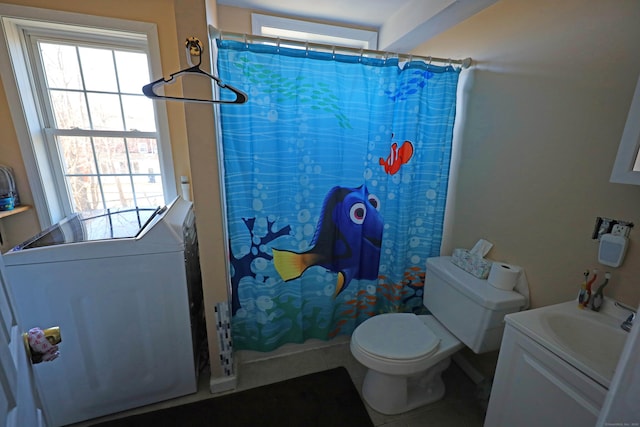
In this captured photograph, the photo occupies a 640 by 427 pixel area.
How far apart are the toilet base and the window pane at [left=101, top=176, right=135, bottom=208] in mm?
2269

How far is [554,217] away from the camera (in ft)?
3.90

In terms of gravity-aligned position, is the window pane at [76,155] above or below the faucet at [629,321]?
above

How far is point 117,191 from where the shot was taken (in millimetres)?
2055

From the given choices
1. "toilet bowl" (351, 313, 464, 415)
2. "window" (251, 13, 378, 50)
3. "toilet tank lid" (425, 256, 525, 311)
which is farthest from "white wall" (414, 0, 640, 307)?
"window" (251, 13, 378, 50)

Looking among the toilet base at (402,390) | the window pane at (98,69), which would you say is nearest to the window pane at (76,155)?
the window pane at (98,69)

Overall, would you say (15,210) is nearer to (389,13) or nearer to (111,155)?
(111,155)

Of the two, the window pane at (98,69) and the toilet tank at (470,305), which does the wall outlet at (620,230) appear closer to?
the toilet tank at (470,305)

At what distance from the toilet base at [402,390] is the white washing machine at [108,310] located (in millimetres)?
1066

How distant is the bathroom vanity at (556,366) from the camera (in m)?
0.77

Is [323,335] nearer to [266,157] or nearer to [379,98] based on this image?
[266,157]

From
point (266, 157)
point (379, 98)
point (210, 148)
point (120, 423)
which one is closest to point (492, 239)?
point (379, 98)

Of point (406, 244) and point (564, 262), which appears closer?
point (564, 262)

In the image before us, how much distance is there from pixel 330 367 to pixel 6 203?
2.42 meters

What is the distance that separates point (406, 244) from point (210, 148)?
1380 millimetres
